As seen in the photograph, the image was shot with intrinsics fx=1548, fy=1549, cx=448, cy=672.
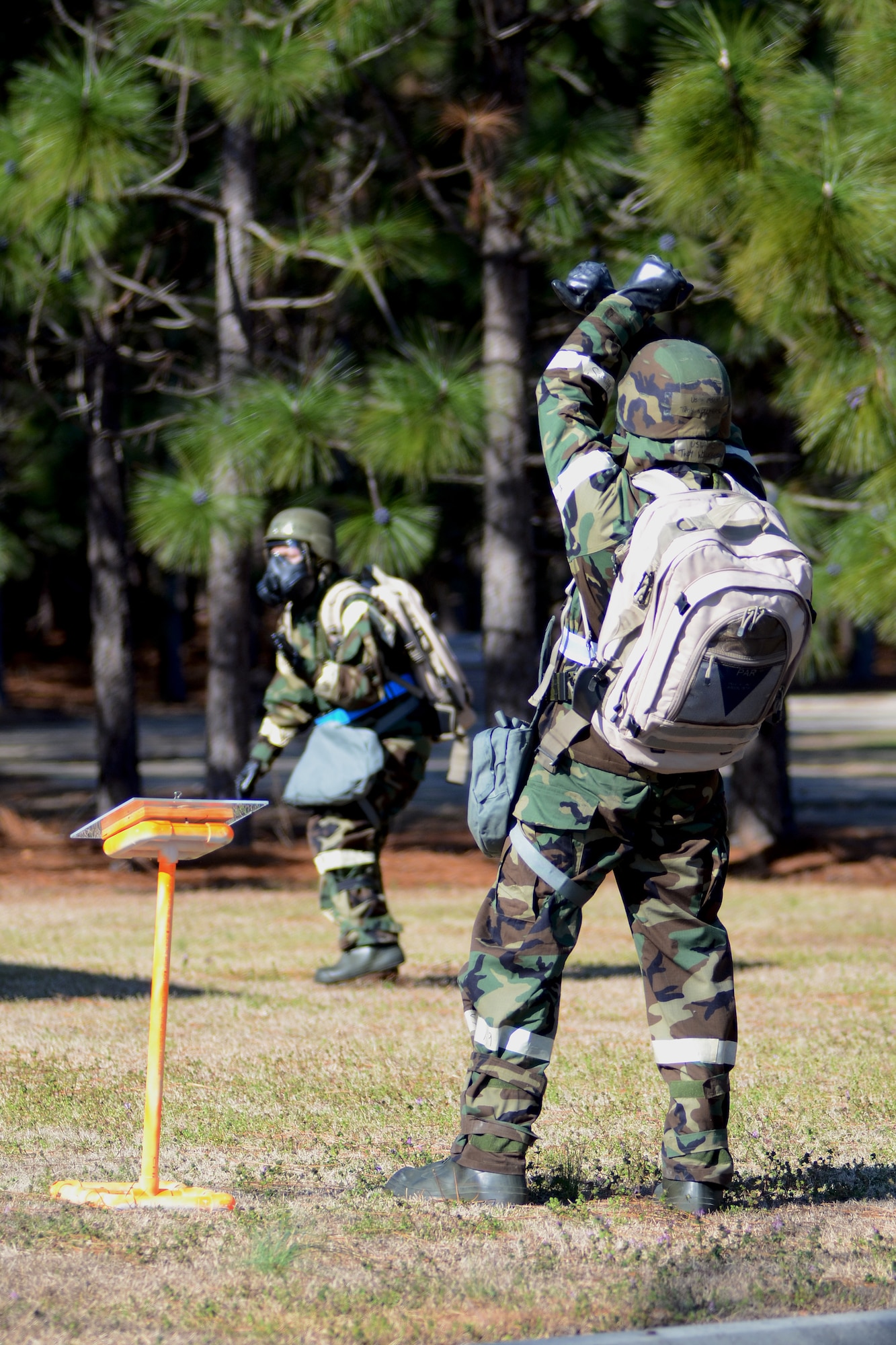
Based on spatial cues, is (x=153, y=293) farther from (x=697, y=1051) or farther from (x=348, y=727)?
(x=697, y=1051)

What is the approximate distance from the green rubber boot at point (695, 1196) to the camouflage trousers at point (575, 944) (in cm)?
2

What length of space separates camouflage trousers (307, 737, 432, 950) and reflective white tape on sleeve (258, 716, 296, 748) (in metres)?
0.34

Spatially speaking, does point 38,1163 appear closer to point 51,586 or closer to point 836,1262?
point 836,1262

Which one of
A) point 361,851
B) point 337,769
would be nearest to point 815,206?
point 337,769

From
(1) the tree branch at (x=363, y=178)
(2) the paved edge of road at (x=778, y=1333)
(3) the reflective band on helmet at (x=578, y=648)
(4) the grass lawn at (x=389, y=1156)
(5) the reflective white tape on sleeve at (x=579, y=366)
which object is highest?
(1) the tree branch at (x=363, y=178)

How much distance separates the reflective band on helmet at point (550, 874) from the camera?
3.33 metres

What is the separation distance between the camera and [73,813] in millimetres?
14289

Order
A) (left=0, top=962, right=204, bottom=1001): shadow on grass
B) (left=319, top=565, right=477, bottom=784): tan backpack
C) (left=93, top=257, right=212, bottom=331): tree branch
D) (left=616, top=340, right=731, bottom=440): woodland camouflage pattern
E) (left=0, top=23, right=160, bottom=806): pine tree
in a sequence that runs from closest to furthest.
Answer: (left=616, top=340, right=731, bottom=440): woodland camouflage pattern → (left=0, top=962, right=204, bottom=1001): shadow on grass → (left=319, top=565, right=477, bottom=784): tan backpack → (left=0, top=23, right=160, bottom=806): pine tree → (left=93, top=257, right=212, bottom=331): tree branch

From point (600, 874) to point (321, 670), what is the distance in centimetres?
312

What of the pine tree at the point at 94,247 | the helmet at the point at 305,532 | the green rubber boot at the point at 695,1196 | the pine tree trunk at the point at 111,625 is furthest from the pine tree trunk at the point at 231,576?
the green rubber boot at the point at 695,1196

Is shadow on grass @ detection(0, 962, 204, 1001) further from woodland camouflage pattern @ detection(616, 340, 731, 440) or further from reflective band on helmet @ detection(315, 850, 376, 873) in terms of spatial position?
woodland camouflage pattern @ detection(616, 340, 731, 440)

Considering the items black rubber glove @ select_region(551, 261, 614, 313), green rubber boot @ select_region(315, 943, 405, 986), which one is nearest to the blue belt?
green rubber boot @ select_region(315, 943, 405, 986)

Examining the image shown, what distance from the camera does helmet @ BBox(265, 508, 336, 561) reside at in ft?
21.1

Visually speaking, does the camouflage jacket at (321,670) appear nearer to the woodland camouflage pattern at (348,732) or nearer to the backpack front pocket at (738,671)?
the woodland camouflage pattern at (348,732)
